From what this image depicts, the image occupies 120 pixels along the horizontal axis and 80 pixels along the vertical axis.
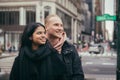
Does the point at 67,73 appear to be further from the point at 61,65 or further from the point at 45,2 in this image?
the point at 45,2

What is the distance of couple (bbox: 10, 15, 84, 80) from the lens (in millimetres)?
4166

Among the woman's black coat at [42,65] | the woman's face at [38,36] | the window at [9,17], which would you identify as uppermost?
the window at [9,17]

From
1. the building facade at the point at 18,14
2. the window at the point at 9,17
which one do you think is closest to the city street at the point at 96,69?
the building facade at the point at 18,14

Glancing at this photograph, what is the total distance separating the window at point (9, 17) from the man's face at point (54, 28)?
6317 cm

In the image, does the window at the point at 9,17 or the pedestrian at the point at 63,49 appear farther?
the window at the point at 9,17

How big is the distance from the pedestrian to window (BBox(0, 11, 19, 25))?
207 feet

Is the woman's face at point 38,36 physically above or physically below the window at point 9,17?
below

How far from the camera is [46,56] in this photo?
4.16 meters

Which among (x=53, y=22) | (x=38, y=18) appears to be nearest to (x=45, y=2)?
(x=38, y=18)

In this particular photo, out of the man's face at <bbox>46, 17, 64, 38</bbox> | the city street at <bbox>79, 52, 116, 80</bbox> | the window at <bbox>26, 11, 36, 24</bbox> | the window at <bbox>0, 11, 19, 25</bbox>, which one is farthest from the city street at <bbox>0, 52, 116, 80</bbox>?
the window at <bbox>0, 11, 19, 25</bbox>

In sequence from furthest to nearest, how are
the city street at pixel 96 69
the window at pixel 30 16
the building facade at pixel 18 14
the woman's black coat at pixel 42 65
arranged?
1. the window at pixel 30 16
2. the building facade at pixel 18 14
3. the city street at pixel 96 69
4. the woman's black coat at pixel 42 65

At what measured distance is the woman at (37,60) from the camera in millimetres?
4156

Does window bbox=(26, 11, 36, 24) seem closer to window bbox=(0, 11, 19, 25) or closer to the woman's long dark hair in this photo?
window bbox=(0, 11, 19, 25)

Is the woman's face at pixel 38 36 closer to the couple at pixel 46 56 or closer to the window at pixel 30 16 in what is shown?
the couple at pixel 46 56
